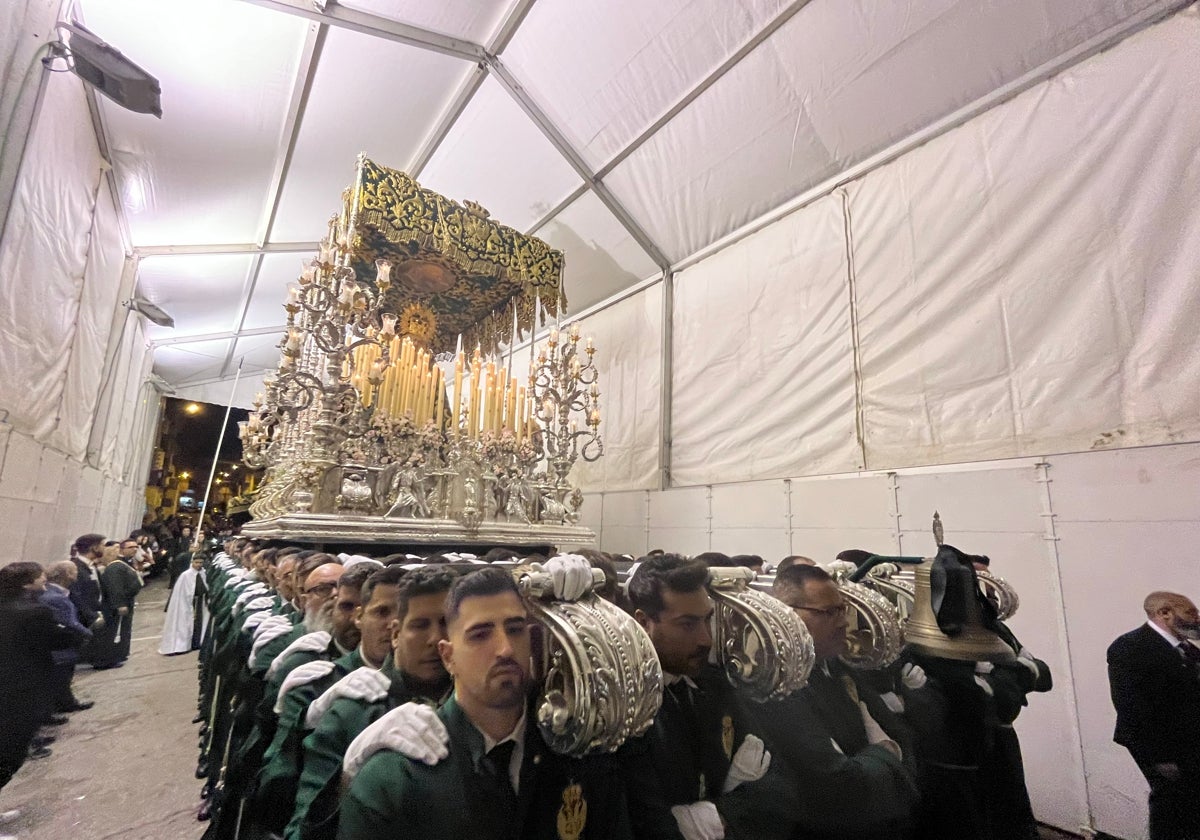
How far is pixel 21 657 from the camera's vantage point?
2809 millimetres

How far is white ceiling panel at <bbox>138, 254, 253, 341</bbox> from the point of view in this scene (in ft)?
24.7

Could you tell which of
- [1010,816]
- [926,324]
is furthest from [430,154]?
[1010,816]

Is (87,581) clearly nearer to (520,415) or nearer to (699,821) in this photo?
(520,415)

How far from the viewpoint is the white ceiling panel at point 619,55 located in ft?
14.6

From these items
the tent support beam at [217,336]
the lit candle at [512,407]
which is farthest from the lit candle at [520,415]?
the tent support beam at [217,336]

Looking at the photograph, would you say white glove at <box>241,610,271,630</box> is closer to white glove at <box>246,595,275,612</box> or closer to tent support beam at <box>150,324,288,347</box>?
white glove at <box>246,595,275,612</box>

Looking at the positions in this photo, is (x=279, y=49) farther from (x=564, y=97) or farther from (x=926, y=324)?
(x=926, y=324)

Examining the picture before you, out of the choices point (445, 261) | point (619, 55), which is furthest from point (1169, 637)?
point (445, 261)

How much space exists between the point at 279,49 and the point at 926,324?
5.90 m

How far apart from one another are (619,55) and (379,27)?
2.11 metres

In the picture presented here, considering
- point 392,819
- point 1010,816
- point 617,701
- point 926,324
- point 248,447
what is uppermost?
point 926,324

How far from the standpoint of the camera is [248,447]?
606 centimetres

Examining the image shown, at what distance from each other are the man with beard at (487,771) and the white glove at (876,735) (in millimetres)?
774

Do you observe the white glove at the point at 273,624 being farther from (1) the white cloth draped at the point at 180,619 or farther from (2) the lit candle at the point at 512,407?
(1) the white cloth draped at the point at 180,619
